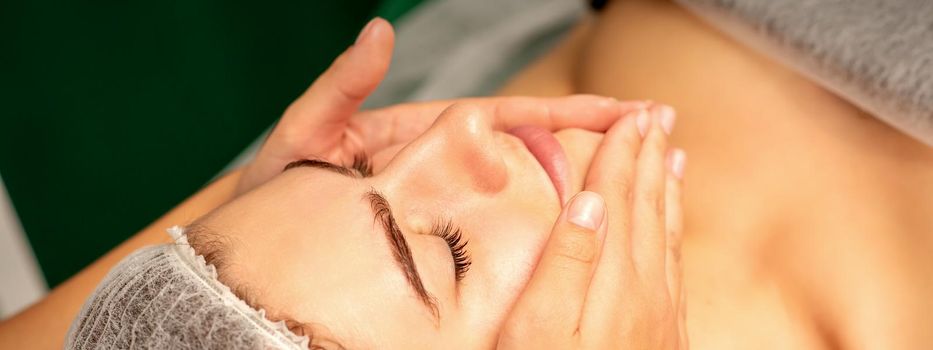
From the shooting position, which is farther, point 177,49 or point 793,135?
point 177,49

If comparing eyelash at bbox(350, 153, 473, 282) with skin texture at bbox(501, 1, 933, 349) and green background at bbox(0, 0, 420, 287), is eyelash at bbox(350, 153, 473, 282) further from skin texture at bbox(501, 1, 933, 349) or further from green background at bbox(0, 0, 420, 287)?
green background at bbox(0, 0, 420, 287)

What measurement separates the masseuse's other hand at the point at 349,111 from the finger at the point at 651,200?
2.1 inches

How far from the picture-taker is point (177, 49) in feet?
5.31

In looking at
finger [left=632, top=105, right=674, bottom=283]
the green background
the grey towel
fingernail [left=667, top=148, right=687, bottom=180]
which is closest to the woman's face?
finger [left=632, top=105, right=674, bottom=283]

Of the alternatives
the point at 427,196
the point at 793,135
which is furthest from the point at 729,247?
the point at 427,196

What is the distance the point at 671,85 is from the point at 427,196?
0.55 metres

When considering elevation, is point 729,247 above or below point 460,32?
below

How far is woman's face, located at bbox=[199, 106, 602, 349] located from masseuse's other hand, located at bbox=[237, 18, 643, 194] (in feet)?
0.56

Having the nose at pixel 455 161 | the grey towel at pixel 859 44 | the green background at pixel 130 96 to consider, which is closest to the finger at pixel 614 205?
the nose at pixel 455 161

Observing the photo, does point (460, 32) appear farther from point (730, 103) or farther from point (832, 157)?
point (832, 157)

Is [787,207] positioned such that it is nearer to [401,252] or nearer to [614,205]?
[614,205]

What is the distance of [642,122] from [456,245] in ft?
1.23

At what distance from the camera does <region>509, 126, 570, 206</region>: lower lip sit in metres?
0.84

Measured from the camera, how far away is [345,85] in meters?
0.97
